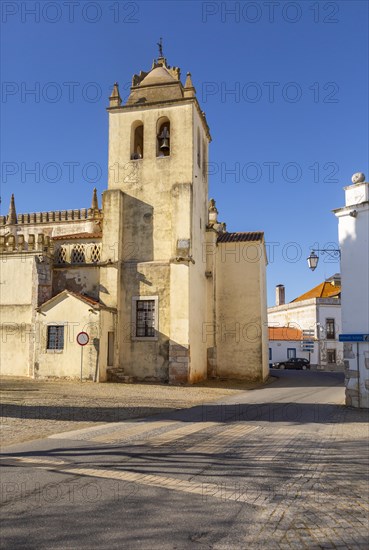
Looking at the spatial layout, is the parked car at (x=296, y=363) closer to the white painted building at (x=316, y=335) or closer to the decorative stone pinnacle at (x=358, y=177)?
the white painted building at (x=316, y=335)

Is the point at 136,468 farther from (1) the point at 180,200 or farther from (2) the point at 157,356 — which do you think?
(1) the point at 180,200

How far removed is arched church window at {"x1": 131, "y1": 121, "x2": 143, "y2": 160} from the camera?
27156 millimetres

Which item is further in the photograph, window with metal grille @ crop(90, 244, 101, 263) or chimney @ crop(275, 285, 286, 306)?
chimney @ crop(275, 285, 286, 306)

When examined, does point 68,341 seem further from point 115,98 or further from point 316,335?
point 316,335

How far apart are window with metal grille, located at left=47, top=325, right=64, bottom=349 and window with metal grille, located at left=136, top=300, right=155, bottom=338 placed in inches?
150

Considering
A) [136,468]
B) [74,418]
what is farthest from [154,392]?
[136,468]

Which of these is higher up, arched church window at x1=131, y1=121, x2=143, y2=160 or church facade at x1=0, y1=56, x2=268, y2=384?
arched church window at x1=131, y1=121, x2=143, y2=160

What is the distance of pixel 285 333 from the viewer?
190 ft

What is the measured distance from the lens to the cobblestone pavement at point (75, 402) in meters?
11.0

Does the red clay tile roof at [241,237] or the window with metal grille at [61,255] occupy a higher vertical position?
the red clay tile roof at [241,237]

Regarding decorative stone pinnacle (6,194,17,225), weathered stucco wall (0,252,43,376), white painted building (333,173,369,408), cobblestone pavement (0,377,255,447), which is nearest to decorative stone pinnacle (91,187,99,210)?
decorative stone pinnacle (6,194,17,225)

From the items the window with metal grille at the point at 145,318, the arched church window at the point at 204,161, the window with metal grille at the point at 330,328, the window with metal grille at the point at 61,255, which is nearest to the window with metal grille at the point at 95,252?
the window with metal grille at the point at 61,255

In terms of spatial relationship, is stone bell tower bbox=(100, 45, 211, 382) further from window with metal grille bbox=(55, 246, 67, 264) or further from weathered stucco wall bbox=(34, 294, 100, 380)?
window with metal grille bbox=(55, 246, 67, 264)

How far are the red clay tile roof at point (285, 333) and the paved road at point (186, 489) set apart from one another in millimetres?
46759
